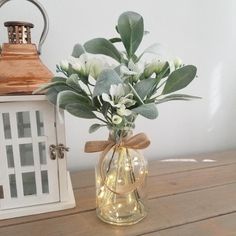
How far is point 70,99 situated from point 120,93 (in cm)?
11

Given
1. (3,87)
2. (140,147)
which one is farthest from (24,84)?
(140,147)

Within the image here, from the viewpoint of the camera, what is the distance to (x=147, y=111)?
1.64ft

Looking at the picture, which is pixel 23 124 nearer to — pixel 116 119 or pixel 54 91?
pixel 54 91

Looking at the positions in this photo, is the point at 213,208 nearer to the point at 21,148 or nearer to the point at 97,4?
the point at 21,148

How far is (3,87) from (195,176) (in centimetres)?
64

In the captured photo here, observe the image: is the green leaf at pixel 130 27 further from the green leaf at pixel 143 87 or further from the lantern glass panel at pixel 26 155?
the lantern glass panel at pixel 26 155

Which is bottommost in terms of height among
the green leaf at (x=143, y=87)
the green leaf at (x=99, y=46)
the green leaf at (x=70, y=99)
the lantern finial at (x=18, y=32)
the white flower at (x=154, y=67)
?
the green leaf at (x=70, y=99)

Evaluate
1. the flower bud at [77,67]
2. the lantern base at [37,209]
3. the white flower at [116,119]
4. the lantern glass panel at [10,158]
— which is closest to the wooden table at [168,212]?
the lantern base at [37,209]

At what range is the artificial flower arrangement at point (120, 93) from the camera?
514 mm

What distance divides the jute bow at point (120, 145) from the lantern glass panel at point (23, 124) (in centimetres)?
15

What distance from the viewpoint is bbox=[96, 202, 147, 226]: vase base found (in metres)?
0.61

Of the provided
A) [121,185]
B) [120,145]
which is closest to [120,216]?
[121,185]

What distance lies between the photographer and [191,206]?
2.23ft

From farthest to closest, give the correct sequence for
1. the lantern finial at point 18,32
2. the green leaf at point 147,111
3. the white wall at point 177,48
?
the white wall at point 177,48 → the lantern finial at point 18,32 → the green leaf at point 147,111
